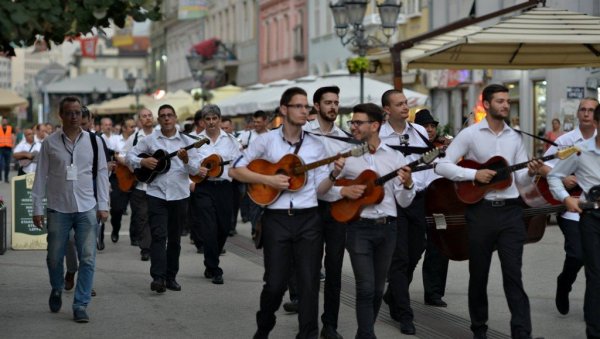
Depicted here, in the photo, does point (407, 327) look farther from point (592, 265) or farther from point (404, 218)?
point (592, 265)

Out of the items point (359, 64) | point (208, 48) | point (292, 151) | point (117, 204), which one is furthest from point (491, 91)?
point (208, 48)

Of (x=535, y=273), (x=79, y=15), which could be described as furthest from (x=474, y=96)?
(x=79, y=15)

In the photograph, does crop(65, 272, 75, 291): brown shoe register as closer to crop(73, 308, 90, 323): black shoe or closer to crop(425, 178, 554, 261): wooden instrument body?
crop(73, 308, 90, 323): black shoe

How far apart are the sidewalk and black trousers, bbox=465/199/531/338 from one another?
0.84m

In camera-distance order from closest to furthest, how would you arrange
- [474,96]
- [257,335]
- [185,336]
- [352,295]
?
[257,335], [185,336], [352,295], [474,96]

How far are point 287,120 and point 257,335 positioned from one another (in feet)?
4.97

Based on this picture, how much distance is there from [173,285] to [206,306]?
131cm

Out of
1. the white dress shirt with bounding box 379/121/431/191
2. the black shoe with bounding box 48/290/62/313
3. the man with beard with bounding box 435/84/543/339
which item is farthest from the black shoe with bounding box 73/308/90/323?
the man with beard with bounding box 435/84/543/339

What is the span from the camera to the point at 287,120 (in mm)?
9609

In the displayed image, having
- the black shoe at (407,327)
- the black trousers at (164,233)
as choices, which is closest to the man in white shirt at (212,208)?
the black trousers at (164,233)

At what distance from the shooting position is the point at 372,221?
961 centimetres

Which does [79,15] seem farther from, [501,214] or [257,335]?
[501,214]

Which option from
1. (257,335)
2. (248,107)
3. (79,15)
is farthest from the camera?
(248,107)

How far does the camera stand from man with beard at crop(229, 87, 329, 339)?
941cm
